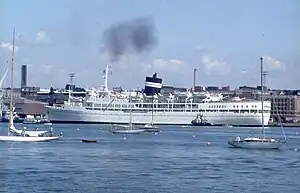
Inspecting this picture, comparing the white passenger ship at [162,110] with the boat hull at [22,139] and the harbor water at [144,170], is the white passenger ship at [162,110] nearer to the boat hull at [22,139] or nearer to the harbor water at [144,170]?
the boat hull at [22,139]

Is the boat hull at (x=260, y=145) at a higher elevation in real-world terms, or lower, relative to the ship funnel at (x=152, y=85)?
lower

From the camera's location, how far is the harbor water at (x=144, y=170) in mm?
19312

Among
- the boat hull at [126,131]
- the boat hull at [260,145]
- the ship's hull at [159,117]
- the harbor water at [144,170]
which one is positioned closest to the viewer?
the harbor water at [144,170]

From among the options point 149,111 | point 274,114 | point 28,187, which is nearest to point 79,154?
point 28,187

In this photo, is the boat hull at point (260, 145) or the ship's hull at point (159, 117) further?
the ship's hull at point (159, 117)

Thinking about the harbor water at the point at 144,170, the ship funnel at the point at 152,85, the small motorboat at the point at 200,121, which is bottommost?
the harbor water at the point at 144,170

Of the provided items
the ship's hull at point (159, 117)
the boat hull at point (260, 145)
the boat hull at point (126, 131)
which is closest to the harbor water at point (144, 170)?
the boat hull at point (260, 145)

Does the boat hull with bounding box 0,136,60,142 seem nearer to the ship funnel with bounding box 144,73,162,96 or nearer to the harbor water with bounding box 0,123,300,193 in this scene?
the harbor water with bounding box 0,123,300,193

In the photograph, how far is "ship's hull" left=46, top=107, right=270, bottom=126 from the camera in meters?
81.6

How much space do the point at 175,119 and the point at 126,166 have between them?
188 ft

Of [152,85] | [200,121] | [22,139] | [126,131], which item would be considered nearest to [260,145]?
[22,139]

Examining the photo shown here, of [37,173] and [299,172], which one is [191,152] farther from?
[37,173]

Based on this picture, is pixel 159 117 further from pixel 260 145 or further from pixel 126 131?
pixel 260 145

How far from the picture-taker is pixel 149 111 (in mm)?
82375
